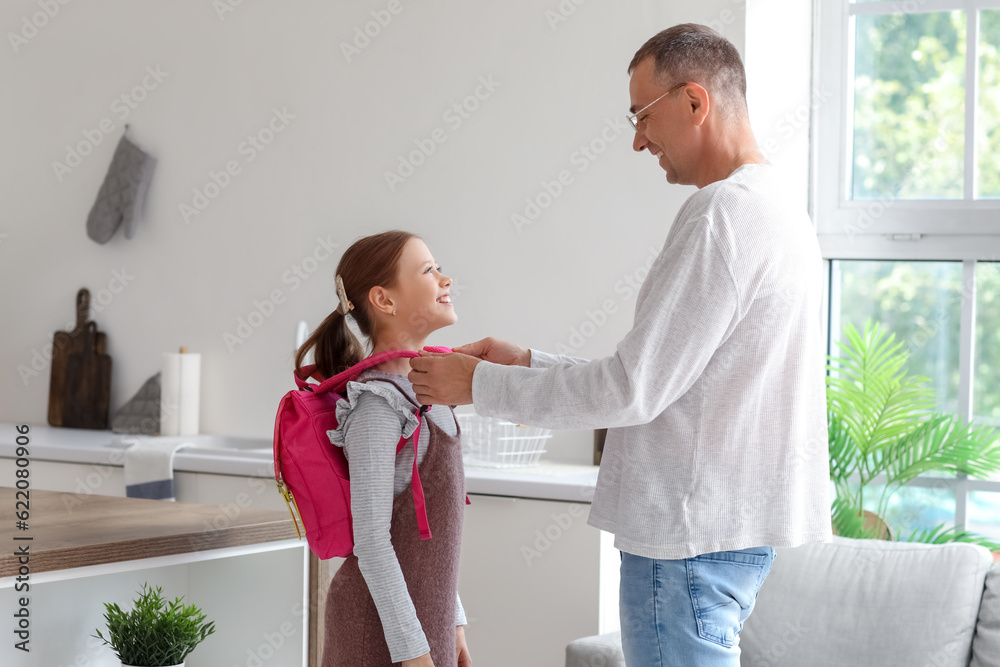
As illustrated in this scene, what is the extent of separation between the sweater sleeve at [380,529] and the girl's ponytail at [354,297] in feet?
0.69

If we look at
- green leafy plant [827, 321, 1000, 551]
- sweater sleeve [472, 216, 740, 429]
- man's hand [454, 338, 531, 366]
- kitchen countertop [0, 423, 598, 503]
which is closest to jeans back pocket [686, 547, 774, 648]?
sweater sleeve [472, 216, 740, 429]

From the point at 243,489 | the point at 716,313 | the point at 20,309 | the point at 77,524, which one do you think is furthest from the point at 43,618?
the point at 20,309

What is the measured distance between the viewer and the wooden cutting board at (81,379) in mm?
3258

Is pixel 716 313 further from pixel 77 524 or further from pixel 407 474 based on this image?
pixel 77 524

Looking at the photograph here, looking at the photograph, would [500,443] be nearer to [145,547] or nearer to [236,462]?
[236,462]

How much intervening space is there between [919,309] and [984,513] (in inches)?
21.9

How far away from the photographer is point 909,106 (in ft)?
8.85

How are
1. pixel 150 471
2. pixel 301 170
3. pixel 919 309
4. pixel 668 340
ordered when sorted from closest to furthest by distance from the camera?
pixel 668 340, pixel 150 471, pixel 919 309, pixel 301 170

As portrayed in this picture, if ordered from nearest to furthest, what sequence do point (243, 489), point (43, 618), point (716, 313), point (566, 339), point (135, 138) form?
1. point (716, 313)
2. point (43, 618)
3. point (243, 489)
4. point (566, 339)
5. point (135, 138)

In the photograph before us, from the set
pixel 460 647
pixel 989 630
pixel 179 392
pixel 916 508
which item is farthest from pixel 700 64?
pixel 179 392

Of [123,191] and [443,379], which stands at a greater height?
[123,191]

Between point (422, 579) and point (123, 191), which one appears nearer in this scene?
→ point (422, 579)

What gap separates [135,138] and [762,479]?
2.75 metres

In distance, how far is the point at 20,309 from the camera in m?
3.45
